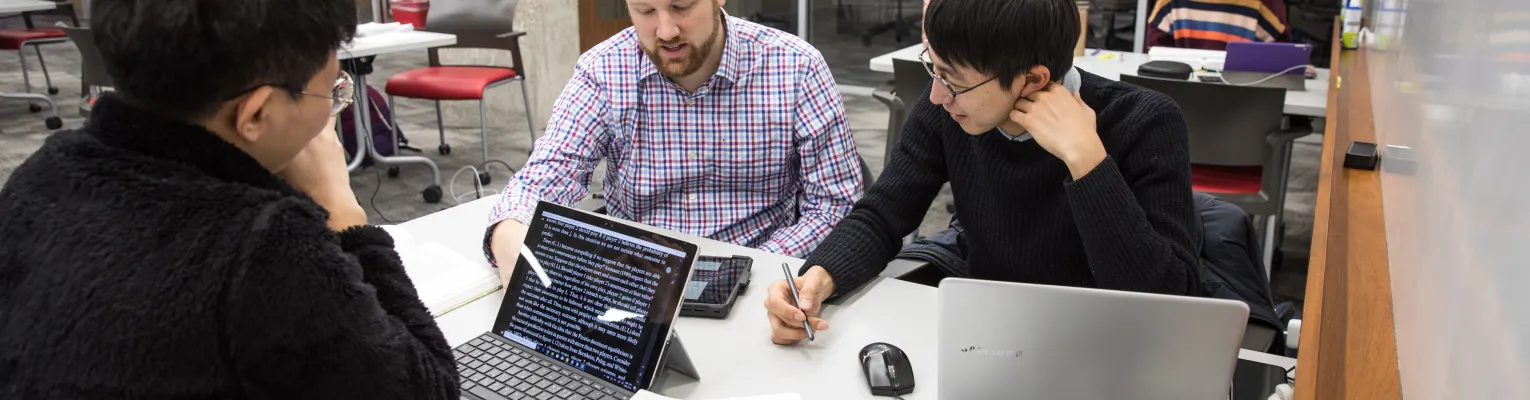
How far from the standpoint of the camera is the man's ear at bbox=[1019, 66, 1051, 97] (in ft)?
4.92

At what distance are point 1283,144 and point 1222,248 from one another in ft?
4.39

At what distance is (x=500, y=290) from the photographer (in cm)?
164

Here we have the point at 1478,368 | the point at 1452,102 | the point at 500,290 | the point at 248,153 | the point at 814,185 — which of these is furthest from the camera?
the point at 814,185

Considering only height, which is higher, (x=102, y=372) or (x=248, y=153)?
(x=248, y=153)

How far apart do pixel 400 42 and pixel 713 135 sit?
9.34 feet

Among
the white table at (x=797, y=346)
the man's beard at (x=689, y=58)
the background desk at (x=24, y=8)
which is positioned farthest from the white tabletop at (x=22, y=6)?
the white table at (x=797, y=346)

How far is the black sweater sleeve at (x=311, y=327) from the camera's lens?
2.62 ft

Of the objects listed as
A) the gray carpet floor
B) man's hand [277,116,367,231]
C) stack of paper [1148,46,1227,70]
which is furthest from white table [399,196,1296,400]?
stack of paper [1148,46,1227,70]

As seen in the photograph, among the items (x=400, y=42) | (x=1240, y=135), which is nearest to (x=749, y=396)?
(x=1240, y=135)

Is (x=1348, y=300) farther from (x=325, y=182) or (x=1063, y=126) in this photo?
(x=325, y=182)

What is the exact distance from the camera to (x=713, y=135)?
2086 millimetres

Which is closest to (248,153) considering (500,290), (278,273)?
(278,273)

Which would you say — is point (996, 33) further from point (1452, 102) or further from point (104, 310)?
point (104, 310)

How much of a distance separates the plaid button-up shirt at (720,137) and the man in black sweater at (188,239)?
46.3 inches
